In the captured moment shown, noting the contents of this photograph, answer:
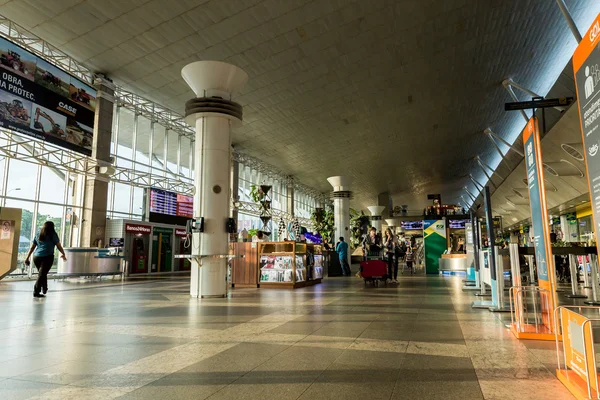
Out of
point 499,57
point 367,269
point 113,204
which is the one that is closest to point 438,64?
point 499,57

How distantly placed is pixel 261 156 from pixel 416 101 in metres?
10.4

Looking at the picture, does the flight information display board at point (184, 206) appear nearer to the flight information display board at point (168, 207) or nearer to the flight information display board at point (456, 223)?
the flight information display board at point (168, 207)

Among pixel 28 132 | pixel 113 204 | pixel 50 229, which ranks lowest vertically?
pixel 50 229

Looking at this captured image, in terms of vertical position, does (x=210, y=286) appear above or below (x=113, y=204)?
below

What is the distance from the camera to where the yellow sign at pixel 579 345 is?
221cm

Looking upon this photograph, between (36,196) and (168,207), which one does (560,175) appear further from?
(36,196)

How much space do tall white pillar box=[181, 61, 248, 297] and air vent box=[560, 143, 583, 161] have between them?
32.3ft

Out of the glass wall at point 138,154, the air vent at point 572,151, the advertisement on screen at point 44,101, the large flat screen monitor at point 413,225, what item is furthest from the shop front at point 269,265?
the large flat screen monitor at point 413,225

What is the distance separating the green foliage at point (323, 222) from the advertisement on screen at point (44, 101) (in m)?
11.5

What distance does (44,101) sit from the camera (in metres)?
11.9

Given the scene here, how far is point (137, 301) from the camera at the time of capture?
281 inches

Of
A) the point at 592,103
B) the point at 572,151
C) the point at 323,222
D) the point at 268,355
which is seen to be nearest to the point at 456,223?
the point at 323,222

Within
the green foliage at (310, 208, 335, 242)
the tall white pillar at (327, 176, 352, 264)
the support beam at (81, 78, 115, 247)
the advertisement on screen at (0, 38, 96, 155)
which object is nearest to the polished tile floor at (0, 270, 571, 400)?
the advertisement on screen at (0, 38, 96, 155)

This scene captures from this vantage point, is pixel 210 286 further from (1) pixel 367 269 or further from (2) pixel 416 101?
(2) pixel 416 101
